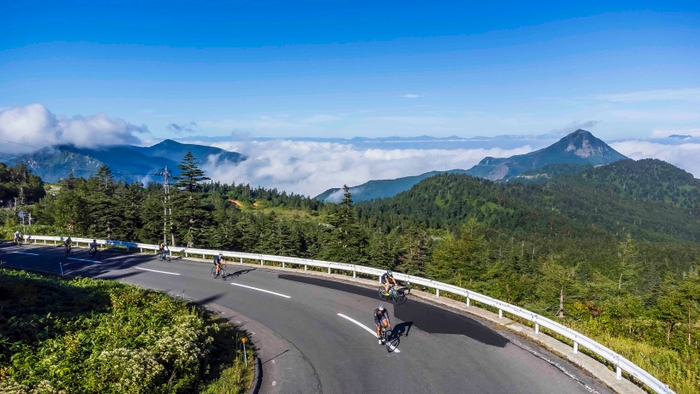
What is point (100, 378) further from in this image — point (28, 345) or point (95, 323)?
point (95, 323)

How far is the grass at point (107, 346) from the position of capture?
28.3ft

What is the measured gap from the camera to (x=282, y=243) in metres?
63.3

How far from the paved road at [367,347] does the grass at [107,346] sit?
170 centimetres

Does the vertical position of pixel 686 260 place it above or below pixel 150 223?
below

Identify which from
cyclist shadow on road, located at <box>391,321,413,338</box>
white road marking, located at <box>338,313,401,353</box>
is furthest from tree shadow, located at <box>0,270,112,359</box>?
cyclist shadow on road, located at <box>391,321,413,338</box>

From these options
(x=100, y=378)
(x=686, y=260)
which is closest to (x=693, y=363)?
(x=100, y=378)

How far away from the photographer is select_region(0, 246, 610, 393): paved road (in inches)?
395

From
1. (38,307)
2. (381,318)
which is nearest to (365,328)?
(381,318)

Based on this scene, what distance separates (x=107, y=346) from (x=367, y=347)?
770 centimetres

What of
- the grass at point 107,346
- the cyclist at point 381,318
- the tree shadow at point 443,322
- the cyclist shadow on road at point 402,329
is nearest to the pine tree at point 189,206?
the grass at point 107,346

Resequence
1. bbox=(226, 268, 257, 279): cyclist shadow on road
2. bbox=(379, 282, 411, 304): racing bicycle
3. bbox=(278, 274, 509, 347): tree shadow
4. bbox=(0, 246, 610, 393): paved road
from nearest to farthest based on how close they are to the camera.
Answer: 1. bbox=(0, 246, 610, 393): paved road
2. bbox=(278, 274, 509, 347): tree shadow
3. bbox=(379, 282, 411, 304): racing bicycle
4. bbox=(226, 268, 257, 279): cyclist shadow on road

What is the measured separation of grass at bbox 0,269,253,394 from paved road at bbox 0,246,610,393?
1.70 metres

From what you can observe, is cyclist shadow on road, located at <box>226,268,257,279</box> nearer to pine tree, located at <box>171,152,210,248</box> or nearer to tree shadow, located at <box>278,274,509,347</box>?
tree shadow, located at <box>278,274,509,347</box>

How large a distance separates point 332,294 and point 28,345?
11899 millimetres
